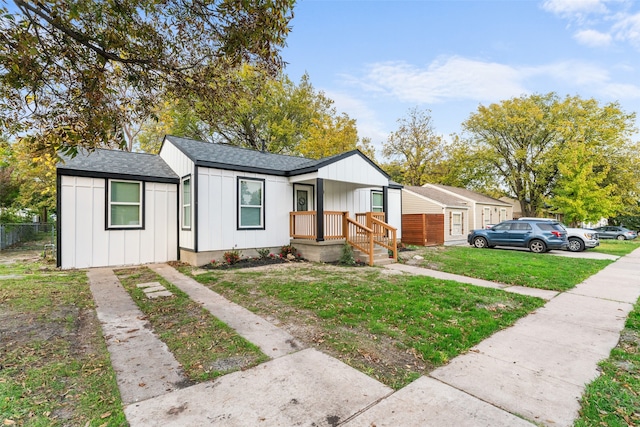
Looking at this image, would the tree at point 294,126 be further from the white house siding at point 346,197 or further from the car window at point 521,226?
the car window at point 521,226

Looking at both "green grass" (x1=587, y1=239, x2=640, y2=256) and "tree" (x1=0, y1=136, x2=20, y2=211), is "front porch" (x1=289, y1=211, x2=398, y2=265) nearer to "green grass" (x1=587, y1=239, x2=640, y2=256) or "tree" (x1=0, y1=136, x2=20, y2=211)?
"green grass" (x1=587, y1=239, x2=640, y2=256)

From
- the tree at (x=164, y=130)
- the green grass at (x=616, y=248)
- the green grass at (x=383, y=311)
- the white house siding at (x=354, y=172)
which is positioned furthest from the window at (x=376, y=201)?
the tree at (x=164, y=130)

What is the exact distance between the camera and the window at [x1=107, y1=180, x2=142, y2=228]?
8906 mm

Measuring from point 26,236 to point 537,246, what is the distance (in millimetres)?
27295

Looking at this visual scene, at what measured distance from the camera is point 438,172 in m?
30.0

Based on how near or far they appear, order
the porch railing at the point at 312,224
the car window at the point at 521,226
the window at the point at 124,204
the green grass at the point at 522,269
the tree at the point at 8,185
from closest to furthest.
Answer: the green grass at the point at 522,269 < the window at the point at 124,204 < the porch railing at the point at 312,224 < the car window at the point at 521,226 < the tree at the point at 8,185

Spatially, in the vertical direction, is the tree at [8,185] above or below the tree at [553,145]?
below

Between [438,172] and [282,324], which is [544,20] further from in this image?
[438,172]

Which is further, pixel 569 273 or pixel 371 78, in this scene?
pixel 371 78

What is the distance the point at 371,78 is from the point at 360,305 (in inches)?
490

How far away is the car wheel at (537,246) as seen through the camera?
13.3 m

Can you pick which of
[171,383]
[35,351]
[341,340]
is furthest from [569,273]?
[35,351]

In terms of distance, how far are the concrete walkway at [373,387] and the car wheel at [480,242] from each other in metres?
11.4

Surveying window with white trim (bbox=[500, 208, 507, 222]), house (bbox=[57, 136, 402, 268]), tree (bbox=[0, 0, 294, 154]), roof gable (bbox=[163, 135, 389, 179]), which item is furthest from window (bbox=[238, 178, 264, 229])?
window with white trim (bbox=[500, 208, 507, 222])
